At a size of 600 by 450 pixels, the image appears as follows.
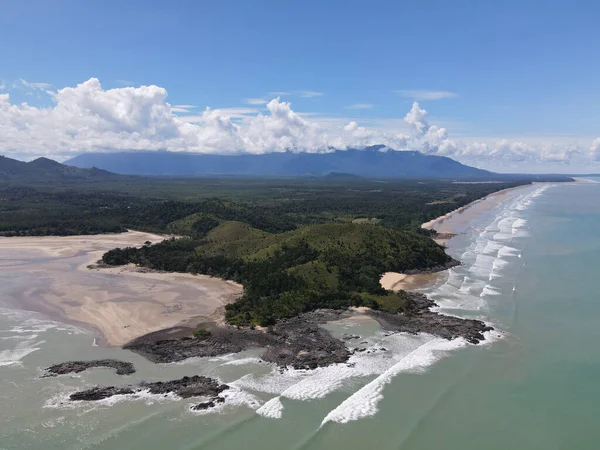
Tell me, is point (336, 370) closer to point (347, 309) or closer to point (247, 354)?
point (247, 354)

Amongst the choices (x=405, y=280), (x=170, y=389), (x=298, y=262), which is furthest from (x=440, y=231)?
(x=170, y=389)

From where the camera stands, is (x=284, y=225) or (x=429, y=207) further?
(x=429, y=207)

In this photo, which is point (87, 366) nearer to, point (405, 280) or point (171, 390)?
point (171, 390)

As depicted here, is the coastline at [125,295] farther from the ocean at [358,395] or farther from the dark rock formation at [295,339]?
the ocean at [358,395]

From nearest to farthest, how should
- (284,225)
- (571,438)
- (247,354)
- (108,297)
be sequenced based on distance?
(571,438)
(247,354)
(108,297)
(284,225)

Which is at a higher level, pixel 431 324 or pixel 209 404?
pixel 431 324

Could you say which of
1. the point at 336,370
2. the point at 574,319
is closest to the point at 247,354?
the point at 336,370

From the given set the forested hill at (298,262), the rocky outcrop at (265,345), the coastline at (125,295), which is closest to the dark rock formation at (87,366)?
the rocky outcrop at (265,345)

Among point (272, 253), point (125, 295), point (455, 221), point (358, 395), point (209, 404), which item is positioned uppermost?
point (272, 253)
